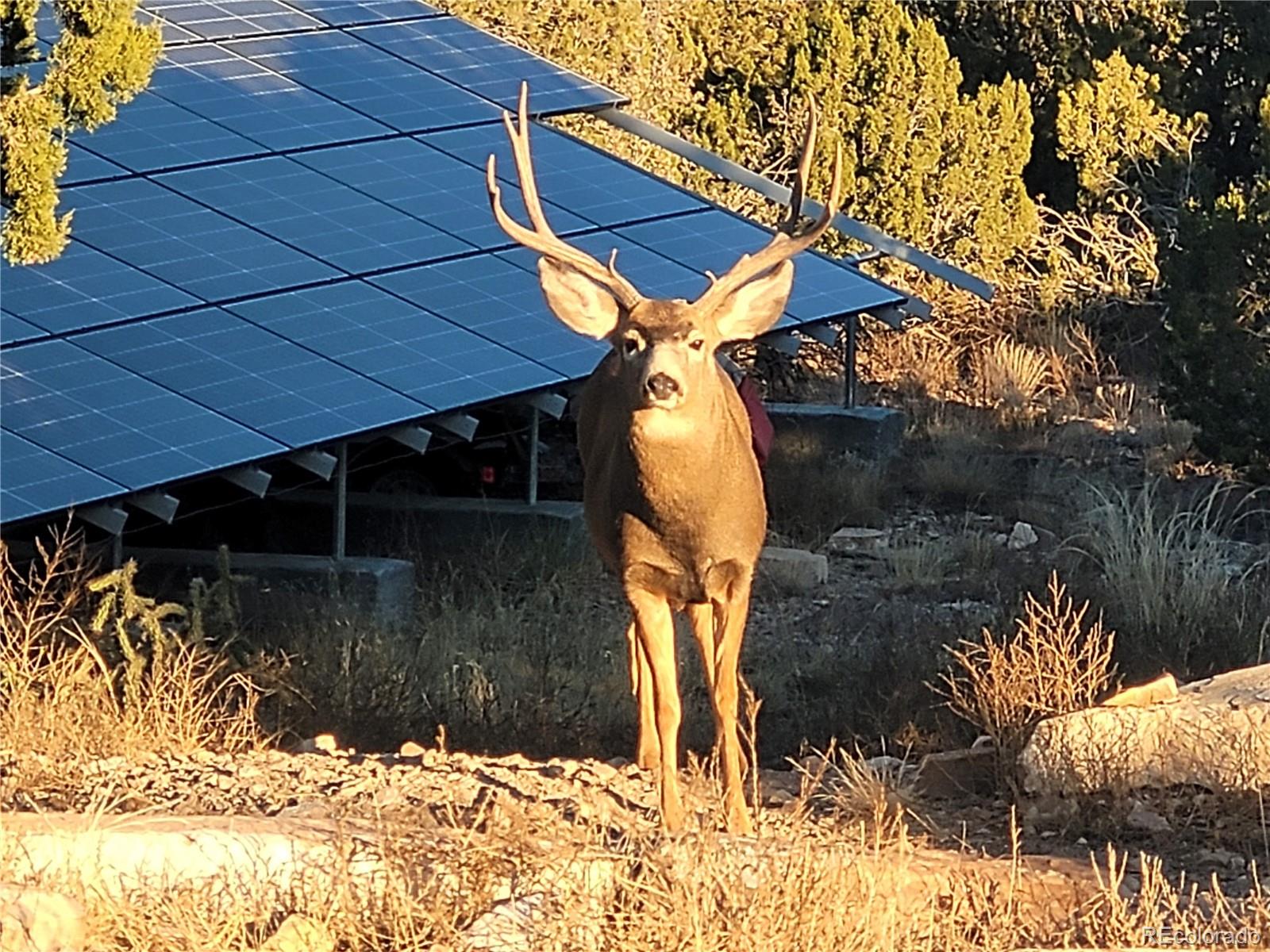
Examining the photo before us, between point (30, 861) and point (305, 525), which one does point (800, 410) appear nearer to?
point (305, 525)

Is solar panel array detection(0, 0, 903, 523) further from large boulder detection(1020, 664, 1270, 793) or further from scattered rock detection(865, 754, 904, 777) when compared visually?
large boulder detection(1020, 664, 1270, 793)

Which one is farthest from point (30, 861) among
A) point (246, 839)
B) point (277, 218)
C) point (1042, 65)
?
point (1042, 65)

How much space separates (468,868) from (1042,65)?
23689mm

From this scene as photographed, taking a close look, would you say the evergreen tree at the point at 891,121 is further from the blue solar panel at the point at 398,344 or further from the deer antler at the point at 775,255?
the deer antler at the point at 775,255

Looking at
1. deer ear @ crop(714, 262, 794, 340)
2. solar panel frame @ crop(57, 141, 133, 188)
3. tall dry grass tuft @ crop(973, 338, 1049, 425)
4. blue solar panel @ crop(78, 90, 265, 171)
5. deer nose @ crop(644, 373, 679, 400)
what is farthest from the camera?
tall dry grass tuft @ crop(973, 338, 1049, 425)

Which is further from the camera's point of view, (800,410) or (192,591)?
(800,410)

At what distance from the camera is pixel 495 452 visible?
18.1 meters

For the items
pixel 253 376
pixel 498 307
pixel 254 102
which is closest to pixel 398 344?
pixel 498 307

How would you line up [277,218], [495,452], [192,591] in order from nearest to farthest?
[192,591] → [277,218] → [495,452]

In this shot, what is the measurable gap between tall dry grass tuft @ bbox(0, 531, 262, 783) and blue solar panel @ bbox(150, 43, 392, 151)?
725 centimetres

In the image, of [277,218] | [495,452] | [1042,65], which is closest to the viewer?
[277,218]

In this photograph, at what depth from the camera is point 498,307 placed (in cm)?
1594

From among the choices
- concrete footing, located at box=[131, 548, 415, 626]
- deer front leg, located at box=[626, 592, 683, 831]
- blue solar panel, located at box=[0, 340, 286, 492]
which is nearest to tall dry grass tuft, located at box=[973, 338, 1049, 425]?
concrete footing, located at box=[131, 548, 415, 626]

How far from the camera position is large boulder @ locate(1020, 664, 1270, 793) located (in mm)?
8922
